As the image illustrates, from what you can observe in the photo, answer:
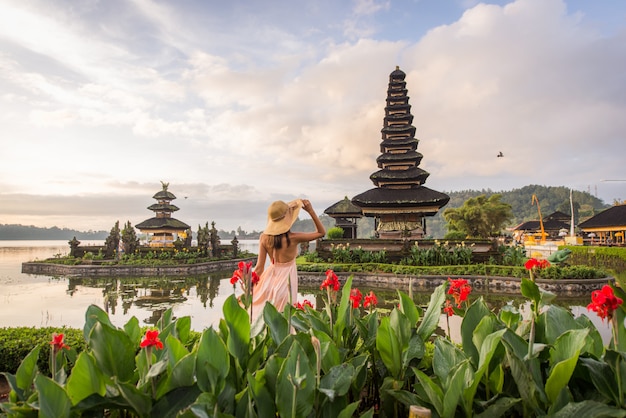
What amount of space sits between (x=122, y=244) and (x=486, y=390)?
28.7 meters

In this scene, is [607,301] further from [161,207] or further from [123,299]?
[161,207]

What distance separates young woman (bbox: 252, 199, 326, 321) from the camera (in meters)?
4.14

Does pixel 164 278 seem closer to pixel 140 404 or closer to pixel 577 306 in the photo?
pixel 577 306

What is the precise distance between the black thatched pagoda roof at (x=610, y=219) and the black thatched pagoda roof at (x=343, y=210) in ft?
64.3

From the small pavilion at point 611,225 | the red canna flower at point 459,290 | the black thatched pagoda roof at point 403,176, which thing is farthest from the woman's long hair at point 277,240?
the small pavilion at point 611,225

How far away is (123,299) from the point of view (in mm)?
12969

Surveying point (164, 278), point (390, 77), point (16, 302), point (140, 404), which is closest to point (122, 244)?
point (164, 278)

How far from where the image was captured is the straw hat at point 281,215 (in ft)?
13.6

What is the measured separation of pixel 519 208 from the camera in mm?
93625

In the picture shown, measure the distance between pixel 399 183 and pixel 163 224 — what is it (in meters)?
20.8

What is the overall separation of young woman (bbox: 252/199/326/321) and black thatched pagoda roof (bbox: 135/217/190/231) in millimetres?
30877

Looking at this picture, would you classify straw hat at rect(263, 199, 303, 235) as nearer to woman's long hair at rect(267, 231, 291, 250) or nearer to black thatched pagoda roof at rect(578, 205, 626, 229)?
woman's long hair at rect(267, 231, 291, 250)

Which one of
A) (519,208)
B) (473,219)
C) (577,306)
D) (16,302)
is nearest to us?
(577,306)

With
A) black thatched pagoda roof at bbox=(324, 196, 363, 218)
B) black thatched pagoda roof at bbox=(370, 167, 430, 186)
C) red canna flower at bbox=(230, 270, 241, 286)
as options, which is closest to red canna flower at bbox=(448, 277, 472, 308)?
red canna flower at bbox=(230, 270, 241, 286)
